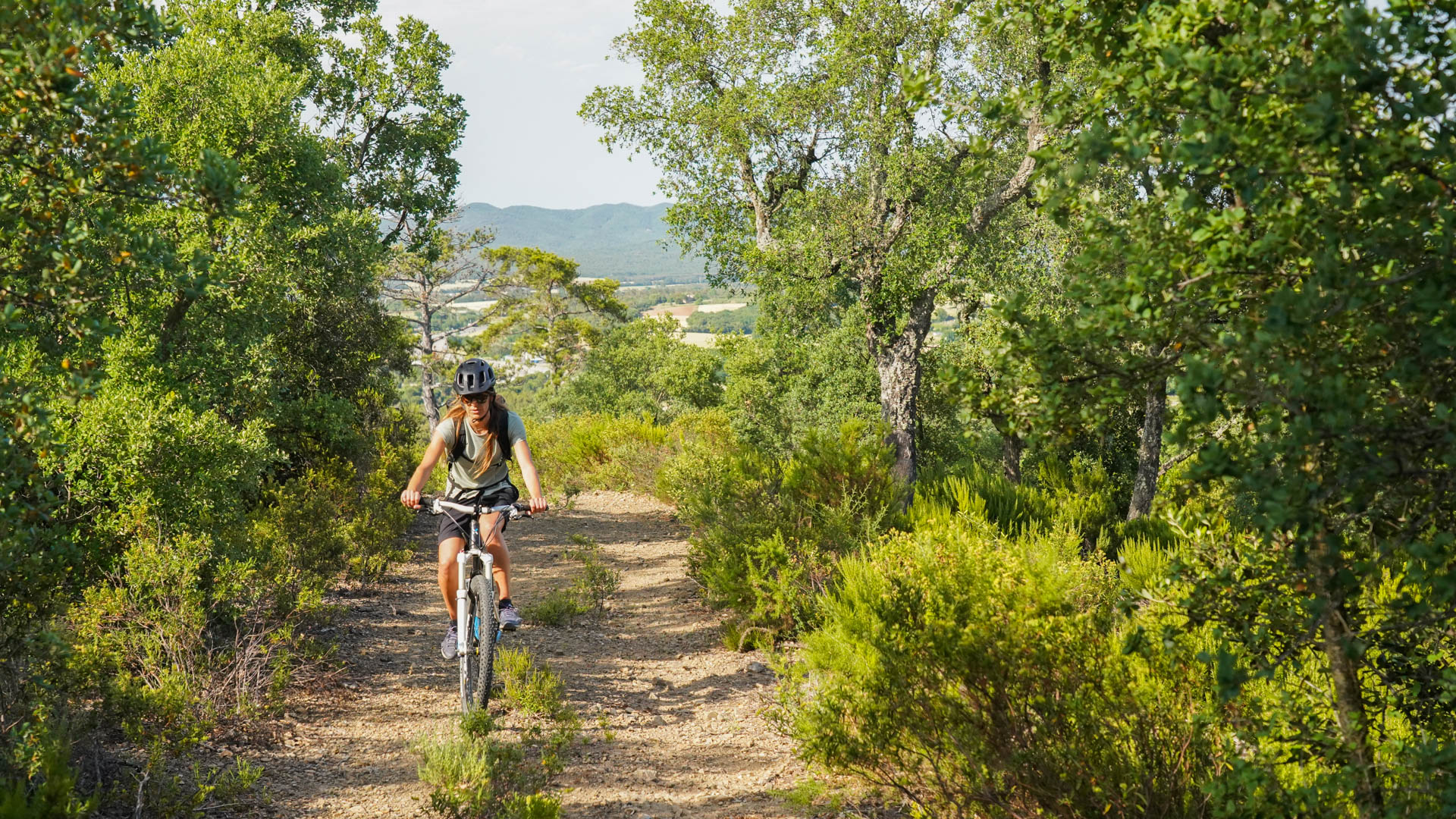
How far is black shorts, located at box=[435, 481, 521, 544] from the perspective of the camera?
17.8ft

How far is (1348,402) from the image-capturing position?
202 centimetres

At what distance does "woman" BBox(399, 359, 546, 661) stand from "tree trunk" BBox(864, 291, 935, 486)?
6237 mm

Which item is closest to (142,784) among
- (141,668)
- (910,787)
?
(141,668)

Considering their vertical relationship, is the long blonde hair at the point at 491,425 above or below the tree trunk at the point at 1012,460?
above

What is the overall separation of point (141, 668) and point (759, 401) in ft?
44.9

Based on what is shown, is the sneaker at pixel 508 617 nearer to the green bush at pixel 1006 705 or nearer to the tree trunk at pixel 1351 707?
the green bush at pixel 1006 705

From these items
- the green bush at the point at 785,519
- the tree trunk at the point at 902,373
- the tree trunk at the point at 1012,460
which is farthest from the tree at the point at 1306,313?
the tree trunk at the point at 1012,460

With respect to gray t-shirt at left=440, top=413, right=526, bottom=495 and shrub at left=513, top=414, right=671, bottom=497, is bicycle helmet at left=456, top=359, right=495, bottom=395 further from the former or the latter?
shrub at left=513, top=414, right=671, bottom=497

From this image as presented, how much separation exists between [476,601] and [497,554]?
30 centimetres

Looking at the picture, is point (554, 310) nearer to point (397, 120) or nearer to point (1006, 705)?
point (397, 120)

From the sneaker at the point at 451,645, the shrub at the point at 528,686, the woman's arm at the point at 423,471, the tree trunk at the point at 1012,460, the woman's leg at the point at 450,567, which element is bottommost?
the tree trunk at the point at 1012,460

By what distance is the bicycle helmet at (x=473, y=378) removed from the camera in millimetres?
5211

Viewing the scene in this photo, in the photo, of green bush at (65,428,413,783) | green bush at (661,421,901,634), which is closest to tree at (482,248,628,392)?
green bush at (661,421,901,634)

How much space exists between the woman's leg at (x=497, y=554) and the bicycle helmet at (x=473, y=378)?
74cm
